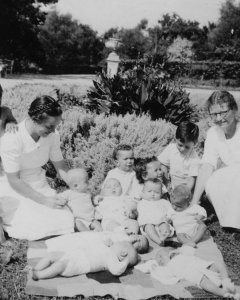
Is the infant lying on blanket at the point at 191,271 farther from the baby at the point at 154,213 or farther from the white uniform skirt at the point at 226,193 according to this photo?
the white uniform skirt at the point at 226,193

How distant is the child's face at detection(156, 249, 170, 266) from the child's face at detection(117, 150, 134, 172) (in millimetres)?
1577

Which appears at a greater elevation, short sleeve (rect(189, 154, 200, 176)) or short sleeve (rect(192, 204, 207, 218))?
short sleeve (rect(189, 154, 200, 176))

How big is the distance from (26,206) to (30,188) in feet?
0.68

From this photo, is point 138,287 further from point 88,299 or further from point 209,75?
point 209,75

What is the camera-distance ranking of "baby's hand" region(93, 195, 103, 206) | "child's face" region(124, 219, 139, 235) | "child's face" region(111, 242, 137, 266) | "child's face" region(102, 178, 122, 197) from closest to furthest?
"child's face" region(111, 242, 137, 266) → "child's face" region(124, 219, 139, 235) → "baby's hand" region(93, 195, 103, 206) → "child's face" region(102, 178, 122, 197)

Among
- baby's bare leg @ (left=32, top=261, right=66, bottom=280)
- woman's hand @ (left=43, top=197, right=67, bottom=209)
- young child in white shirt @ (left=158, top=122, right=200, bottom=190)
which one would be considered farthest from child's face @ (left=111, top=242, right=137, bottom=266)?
young child in white shirt @ (left=158, top=122, right=200, bottom=190)

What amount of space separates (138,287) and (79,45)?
52615 millimetres

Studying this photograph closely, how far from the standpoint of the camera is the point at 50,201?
431cm

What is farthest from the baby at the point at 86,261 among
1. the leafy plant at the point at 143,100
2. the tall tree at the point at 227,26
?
the tall tree at the point at 227,26

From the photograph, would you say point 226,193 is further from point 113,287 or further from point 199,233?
point 113,287

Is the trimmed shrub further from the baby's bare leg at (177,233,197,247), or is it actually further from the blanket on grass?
the blanket on grass

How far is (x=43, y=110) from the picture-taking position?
406 cm

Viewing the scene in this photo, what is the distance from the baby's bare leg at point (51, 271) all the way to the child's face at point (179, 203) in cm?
172

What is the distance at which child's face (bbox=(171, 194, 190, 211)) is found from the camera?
Answer: 185 inches
